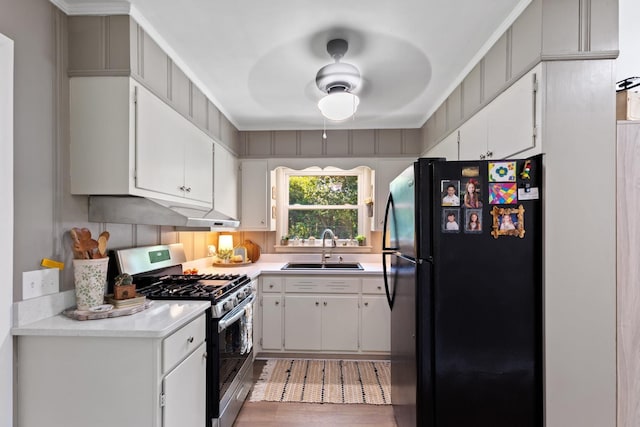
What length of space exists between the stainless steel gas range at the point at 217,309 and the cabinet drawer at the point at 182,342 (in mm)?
103

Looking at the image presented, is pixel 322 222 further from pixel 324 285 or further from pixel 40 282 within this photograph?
pixel 40 282

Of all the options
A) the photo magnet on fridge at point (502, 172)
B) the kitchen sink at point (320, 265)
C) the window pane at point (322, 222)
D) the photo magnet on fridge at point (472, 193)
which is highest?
the photo magnet on fridge at point (502, 172)

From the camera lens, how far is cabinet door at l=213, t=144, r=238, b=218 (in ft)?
10.2

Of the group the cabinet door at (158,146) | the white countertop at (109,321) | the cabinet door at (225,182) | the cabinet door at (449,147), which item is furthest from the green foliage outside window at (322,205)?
the white countertop at (109,321)

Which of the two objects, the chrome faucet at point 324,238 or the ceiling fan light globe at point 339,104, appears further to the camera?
the chrome faucet at point 324,238

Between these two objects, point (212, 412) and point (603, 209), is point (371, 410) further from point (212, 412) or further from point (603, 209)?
point (603, 209)

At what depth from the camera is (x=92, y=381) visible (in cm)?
145

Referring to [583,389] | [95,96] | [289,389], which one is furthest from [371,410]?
[95,96]

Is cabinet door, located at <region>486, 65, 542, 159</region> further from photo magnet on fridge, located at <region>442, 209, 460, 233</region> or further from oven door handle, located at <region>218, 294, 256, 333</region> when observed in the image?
oven door handle, located at <region>218, 294, 256, 333</region>

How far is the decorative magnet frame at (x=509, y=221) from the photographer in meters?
1.63

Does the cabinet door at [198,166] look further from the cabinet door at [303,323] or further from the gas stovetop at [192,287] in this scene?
the cabinet door at [303,323]

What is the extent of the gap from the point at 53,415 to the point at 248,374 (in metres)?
1.40

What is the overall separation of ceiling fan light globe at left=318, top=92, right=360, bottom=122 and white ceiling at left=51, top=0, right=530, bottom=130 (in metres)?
0.27

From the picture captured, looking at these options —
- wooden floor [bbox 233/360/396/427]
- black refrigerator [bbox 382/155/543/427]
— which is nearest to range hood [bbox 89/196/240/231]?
black refrigerator [bbox 382/155/543/427]
